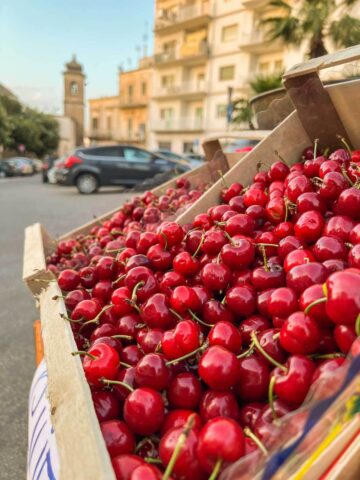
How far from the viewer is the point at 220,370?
852mm

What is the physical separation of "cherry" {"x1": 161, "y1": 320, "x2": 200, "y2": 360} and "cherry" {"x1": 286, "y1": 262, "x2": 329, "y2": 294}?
289mm

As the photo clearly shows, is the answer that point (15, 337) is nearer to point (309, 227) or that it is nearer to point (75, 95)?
point (309, 227)

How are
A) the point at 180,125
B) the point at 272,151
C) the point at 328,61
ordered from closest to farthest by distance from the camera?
the point at 328,61, the point at 272,151, the point at 180,125

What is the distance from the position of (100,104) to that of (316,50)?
37.3m

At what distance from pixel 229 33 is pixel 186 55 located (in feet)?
12.2

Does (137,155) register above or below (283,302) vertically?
above

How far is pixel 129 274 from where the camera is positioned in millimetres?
1325

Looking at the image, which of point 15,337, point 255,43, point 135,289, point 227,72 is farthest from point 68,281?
point 227,72

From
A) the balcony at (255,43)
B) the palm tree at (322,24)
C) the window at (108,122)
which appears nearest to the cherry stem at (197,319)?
the palm tree at (322,24)

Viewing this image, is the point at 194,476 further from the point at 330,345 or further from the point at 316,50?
the point at 316,50

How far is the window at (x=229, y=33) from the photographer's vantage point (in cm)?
2561

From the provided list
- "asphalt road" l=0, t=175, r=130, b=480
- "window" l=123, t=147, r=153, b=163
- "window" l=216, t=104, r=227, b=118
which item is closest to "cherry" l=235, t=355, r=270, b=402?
"asphalt road" l=0, t=175, r=130, b=480

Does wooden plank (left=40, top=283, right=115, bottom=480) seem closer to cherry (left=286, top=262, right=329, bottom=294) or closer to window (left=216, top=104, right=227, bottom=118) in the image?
cherry (left=286, top=262, right=329, bottom=294)

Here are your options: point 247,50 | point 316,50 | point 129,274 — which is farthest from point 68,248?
point 247,50
